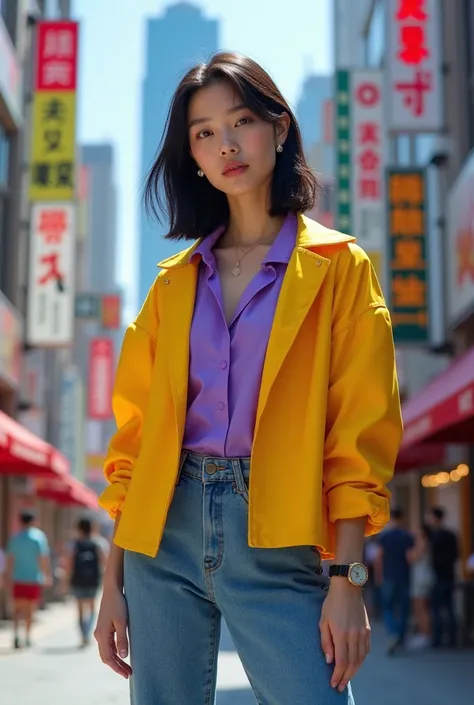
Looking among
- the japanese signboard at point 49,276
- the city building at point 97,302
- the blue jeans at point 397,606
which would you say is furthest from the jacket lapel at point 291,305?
the city building at point 97,302

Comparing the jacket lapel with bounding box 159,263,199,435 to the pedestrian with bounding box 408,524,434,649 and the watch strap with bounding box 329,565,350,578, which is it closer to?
the watch strap with bounding box 329,565,350,578

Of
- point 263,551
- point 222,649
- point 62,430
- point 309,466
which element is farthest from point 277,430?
point 62,430

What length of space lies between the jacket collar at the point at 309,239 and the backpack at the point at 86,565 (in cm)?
1092

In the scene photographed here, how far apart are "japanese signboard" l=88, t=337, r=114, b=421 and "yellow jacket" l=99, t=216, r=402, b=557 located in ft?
114

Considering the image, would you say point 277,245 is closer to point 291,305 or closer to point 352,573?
point 291,305

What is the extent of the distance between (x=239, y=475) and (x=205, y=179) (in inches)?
30.2

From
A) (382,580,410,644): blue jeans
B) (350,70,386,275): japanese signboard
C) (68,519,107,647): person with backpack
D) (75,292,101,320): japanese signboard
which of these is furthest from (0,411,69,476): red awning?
(75,292,101,320): japanese signboard

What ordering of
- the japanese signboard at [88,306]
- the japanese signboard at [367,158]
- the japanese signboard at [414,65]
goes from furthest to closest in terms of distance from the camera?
the japanese signboard at [88,306] < the japanese signboard at [367,158] < the japanese signboard at [414,65]

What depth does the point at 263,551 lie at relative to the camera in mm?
2076

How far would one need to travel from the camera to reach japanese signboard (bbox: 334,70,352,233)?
55.9ft

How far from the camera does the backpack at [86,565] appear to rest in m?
12.9

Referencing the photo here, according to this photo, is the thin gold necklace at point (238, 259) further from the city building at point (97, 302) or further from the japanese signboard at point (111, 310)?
the japanese signboard at point (111, 310)

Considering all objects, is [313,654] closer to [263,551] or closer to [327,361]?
[263,551]

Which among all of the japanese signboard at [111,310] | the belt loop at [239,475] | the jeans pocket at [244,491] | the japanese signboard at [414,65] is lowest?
the jeans pocket at [244,491]
